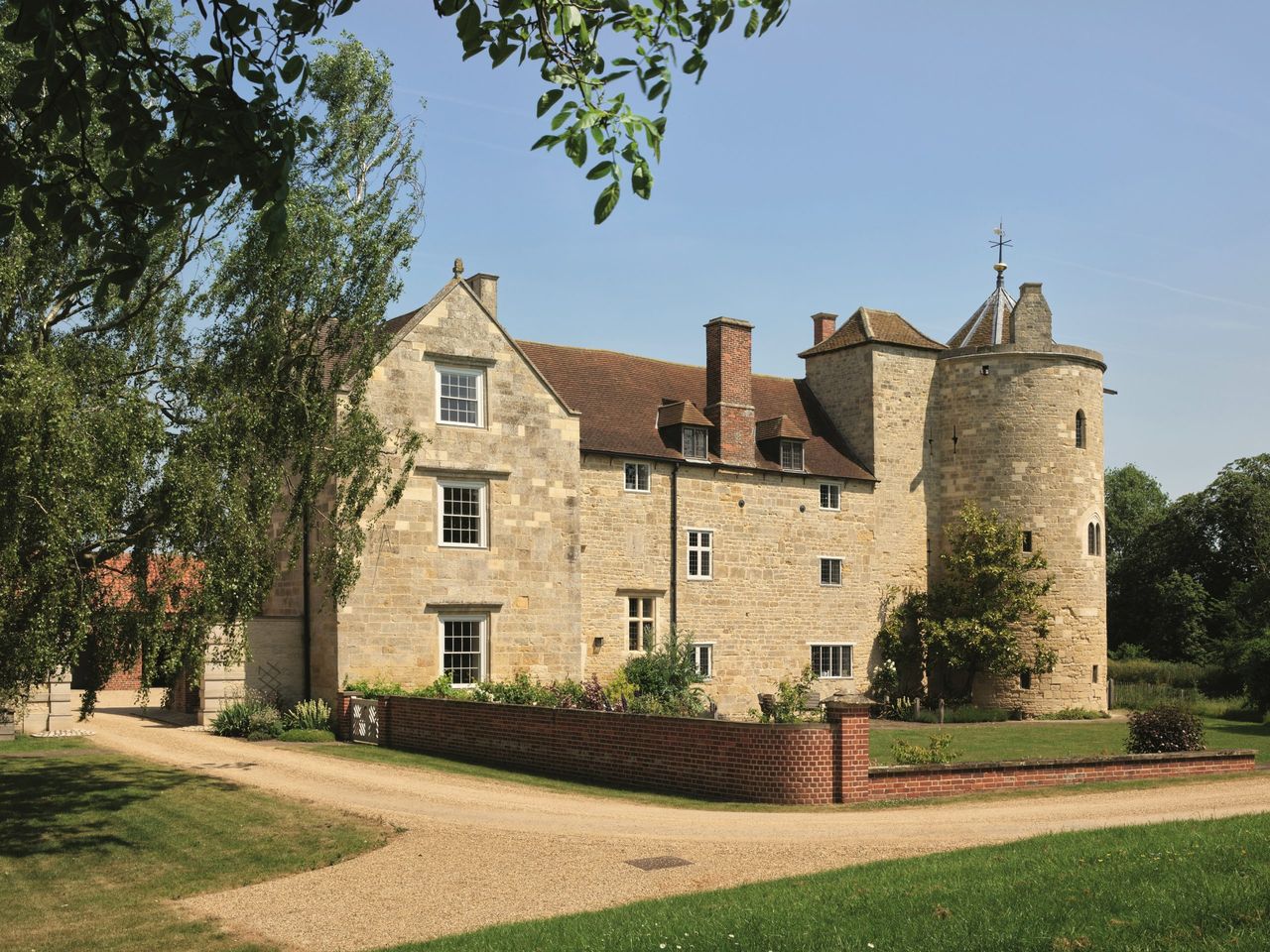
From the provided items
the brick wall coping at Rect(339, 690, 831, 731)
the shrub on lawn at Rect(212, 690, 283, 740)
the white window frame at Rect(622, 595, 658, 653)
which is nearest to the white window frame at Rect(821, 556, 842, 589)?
the white window frame at Rect(622, 595, 658, 653)

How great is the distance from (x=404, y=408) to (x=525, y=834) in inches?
566

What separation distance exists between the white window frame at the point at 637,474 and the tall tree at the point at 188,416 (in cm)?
824

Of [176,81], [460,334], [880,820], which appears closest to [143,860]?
[880,820]

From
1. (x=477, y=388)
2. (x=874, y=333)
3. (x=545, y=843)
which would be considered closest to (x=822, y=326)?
(x=874, y=333)

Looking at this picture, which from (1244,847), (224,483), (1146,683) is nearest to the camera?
(1244,847)

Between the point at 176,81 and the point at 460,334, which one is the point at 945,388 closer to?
the point at 460,334

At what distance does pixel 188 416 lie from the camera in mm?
19328

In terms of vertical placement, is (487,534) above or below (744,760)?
above

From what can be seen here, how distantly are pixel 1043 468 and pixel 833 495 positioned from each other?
255 inches

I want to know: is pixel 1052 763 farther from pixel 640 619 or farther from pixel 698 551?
pixel 698 551

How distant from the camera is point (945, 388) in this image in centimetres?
3884

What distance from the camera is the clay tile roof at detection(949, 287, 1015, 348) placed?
128 feet

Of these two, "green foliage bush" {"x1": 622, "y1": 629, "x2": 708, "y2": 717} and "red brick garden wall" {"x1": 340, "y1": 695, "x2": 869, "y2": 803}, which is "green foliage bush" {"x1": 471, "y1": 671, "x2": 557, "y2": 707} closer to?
"red brick garden wall" {"x1": 340, "y1": 695, "x2": 869, "y2": 803}

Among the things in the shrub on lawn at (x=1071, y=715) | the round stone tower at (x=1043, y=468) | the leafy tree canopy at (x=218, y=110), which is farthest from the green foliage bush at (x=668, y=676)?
the leafy tree canopy at (x=218, y=110)
